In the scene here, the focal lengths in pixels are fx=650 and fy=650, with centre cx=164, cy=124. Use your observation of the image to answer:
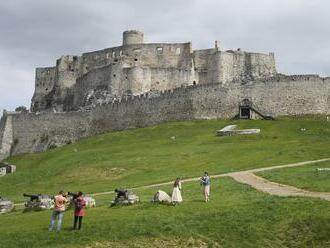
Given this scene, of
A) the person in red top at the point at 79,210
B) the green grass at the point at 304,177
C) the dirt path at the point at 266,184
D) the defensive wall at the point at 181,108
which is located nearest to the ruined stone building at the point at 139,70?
the defensive wall at the point at 181,108

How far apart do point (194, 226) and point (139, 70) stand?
7934 centimetres

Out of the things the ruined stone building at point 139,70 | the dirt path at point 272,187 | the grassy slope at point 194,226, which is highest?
the ruined stone building at point 139,70

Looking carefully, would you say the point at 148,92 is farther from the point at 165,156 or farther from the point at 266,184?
the point at 266,184

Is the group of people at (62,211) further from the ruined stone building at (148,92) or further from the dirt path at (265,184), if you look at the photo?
the ruined stone building at (148,92)

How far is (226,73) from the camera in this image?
10819cm

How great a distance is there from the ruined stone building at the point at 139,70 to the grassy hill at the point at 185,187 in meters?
21.2

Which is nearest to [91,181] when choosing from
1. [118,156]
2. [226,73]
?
[118,156]

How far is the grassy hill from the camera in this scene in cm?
2853

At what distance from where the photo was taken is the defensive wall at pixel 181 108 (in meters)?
85.6

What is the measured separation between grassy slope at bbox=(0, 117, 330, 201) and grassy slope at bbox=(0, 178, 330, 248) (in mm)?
17179

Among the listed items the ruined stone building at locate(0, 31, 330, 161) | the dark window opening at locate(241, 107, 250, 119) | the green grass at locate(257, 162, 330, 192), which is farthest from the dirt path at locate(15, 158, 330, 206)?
the ruined stone building at locate(0, 31, 330, 161)

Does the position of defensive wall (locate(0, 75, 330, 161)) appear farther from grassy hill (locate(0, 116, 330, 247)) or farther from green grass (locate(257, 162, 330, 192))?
green grass (locate(257, 162, 330, 192))

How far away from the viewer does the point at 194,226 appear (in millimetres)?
29578

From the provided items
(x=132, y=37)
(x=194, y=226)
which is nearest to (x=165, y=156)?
(x=194, y=226)
